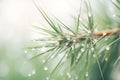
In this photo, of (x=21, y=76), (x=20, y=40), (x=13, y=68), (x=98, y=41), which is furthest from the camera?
(x=20, y=40)

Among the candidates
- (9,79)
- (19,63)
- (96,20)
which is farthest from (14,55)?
(96,20)

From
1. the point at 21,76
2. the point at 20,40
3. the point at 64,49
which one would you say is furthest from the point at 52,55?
the point at 20,40

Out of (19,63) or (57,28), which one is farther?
(19,63)

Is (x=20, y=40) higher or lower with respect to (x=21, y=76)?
higher

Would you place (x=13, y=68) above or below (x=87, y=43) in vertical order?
below

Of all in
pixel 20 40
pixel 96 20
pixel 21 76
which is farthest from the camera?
pixel 20 40

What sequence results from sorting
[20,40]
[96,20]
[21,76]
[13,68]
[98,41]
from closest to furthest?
[98,41] → [96,20] → [21,76] → [13,68] → [20,40]

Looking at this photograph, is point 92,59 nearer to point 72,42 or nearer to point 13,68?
point 72,42

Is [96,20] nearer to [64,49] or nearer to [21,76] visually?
[64,49]

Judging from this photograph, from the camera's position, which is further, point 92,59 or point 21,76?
point 21,76
